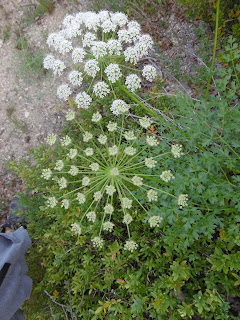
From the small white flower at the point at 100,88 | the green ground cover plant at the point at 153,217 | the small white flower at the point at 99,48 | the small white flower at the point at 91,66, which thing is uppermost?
the small white flower at the point at 99,48

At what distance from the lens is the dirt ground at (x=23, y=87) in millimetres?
5180

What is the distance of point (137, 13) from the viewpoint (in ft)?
15.2

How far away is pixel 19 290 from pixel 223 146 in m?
3.14

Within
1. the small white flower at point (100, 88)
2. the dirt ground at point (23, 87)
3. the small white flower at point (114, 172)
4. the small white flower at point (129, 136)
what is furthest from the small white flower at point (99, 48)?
the dirt ground at point (23, 87)

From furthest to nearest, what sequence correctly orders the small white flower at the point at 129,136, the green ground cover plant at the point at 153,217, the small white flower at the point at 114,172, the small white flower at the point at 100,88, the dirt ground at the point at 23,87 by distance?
1. the dirt ground at the point at 23,87
2. the small white flower at the point at 100,88
3. the small white flower at the point at 129,136
4. the small white flower at the point at 114,172
5. the green ground cover plant at the point at 153,217

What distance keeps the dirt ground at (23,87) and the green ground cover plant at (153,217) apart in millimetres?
1211

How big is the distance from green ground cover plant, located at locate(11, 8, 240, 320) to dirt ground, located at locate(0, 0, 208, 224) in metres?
1.21

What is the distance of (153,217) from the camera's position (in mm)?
2863

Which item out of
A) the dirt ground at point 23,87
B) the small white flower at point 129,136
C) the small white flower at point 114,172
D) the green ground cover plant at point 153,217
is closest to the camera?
the green ground cover plant at point 153,217

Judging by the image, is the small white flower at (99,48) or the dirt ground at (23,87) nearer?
the small white flower at (99,48)

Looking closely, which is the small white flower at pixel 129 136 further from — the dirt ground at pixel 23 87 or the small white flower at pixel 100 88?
the dirt ground at pixel 23 87

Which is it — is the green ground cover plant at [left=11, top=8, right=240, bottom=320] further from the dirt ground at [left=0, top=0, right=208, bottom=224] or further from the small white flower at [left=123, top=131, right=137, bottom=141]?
the dirt ground at [left=0, top=0, right=208, bottom=224]

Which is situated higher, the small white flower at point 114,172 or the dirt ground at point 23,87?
the dirt ground at point 23,87

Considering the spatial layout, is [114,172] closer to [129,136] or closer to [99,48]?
[129,136]
